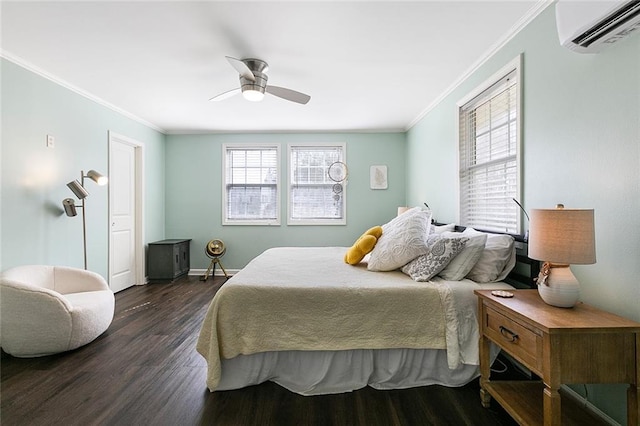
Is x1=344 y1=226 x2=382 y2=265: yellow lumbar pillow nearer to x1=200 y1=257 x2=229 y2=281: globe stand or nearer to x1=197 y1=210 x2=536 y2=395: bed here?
x1=197 y1=210 x2=536 y2=395: bed

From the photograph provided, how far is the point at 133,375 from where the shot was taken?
2.11 meters

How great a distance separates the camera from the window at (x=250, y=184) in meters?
5.23

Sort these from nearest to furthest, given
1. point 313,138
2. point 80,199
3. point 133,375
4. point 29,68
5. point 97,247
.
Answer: point 133,375 → point 29,68 → point 80,199 → point 97,247 → point 313,138

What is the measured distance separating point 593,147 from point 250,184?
4.54 meters

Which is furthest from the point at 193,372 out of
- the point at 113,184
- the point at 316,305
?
the point at 113,184

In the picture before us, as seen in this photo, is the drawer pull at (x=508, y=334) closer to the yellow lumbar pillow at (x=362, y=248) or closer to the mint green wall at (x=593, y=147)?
the mint green wall at (x=593, y=147)

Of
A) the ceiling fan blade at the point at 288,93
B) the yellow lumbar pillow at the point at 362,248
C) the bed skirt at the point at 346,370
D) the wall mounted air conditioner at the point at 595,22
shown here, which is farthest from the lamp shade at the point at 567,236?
the ceiling fan blade at the point at 288,93

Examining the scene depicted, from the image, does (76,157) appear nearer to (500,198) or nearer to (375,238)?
(375,238)

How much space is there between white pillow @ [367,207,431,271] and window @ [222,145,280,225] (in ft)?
9.92

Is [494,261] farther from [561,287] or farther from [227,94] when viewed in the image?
[227,94]

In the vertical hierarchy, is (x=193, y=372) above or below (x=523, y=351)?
below

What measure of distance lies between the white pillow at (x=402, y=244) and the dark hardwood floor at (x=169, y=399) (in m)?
0.87

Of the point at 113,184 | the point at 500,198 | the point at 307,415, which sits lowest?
the point at 307,415

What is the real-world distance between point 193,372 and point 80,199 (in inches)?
99.2
